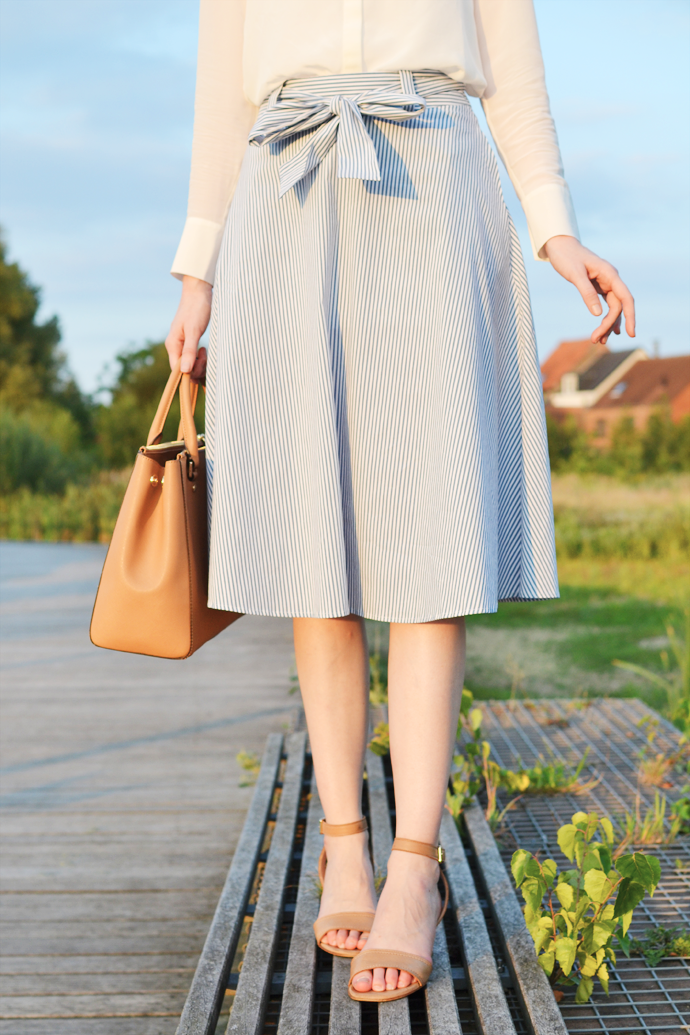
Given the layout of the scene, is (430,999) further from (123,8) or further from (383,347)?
(123,8)

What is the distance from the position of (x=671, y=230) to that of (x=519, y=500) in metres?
2.95

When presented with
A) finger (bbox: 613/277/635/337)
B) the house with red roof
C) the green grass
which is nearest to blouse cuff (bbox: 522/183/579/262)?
A: finger (bbox: 613/277/635/337)

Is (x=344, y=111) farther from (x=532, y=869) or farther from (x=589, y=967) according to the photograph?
(x=589, y=967)

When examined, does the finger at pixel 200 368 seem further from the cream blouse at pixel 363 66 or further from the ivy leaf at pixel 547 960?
the ivy leaf at pixel 547 960

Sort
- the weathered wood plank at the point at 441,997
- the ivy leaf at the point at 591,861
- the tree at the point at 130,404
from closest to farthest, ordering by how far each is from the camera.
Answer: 1. the weathered wood plank at the point at 441,997
2. the ivy leaf at the point at 591,861
3. the tree at the point at 130,404

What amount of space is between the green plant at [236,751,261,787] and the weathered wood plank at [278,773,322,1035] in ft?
1.75

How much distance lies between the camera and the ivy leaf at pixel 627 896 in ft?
3.55

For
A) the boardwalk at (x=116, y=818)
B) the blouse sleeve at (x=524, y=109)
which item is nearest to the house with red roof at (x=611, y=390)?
the boardwalk at (x=116, y=818)

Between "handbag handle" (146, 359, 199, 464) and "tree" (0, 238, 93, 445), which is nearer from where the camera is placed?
"handbag handle" (146, 359, 199, 464)

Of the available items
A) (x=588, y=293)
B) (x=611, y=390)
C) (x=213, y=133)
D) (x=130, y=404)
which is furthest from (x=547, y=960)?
(x=130, y=404)

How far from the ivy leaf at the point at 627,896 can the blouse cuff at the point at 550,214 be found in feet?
2.68

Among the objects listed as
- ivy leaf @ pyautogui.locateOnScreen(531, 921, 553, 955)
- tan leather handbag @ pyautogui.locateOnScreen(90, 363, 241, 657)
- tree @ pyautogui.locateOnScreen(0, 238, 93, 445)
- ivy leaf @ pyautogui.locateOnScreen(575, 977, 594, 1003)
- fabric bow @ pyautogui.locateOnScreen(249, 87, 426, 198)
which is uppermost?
tree @ pyautogui.locateOnScreen(0, 238, 93, 445)

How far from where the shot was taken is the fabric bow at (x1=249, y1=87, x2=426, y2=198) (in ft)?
3.44

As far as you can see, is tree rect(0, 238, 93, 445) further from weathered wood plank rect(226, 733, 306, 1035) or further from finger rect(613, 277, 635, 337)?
finger rect(613, 277, 635, 337)
